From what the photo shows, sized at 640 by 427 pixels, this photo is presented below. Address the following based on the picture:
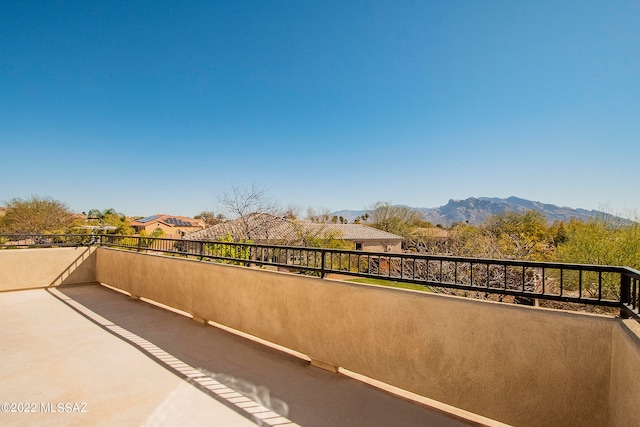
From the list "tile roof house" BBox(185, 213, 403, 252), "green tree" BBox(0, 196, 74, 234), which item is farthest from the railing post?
"green tree" BBox(0, 196, 74, 234)

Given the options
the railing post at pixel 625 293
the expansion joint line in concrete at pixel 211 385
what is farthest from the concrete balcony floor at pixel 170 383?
the railing post at pixel 625 293

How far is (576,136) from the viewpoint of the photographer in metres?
14.1

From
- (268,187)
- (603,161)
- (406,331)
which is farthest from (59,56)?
(603,161)

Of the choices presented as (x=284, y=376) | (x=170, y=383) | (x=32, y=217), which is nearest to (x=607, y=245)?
(x=284, y=376)

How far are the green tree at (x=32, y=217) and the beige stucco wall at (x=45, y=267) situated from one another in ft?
43.7

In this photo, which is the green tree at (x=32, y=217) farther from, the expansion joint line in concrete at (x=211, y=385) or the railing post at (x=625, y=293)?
the railing post at (x=625, y=293)

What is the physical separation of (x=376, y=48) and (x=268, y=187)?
22.2 feet

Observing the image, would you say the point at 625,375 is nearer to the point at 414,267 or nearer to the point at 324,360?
the point at 414,267

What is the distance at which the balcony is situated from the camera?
1490mm

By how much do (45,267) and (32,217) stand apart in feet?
52.5

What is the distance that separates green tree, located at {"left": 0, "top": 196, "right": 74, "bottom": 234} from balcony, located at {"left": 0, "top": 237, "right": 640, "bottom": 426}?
58.0ft

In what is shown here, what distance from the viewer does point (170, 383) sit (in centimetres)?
229

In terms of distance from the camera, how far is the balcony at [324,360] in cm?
149

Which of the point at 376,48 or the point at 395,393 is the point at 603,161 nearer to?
the point at 376,48
